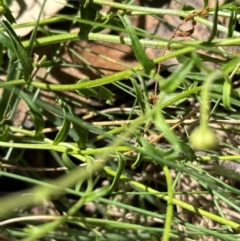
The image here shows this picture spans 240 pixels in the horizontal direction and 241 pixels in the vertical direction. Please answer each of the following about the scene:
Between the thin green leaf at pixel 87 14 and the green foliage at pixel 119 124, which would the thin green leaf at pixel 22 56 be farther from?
the thin green leaf at pixel 87 14

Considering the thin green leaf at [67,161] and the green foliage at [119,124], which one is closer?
the green foliage at [119,124]

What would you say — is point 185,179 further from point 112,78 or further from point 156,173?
point 112,78

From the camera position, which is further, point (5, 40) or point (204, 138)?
point (5, 40)

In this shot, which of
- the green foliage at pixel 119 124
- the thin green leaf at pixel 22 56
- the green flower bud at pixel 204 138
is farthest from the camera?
the thin green leaf at pixel 22 56

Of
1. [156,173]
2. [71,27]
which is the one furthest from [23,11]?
[156,173]

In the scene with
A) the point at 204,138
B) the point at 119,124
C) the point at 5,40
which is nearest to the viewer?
the point at 204,138

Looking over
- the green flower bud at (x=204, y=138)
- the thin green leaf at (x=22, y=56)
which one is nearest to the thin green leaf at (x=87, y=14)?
the thin green leaf at (x=22, y=56)

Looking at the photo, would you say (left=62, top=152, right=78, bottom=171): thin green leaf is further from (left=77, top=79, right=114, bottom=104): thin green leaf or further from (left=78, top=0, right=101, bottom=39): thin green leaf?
(left=78, top=0, right=101, bottom=39): thin green leaf

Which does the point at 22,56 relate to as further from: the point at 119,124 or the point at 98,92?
the point at 119,124

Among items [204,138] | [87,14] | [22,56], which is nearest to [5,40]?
[22,56]

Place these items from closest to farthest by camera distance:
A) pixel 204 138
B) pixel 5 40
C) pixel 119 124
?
pixel 204 138, pixel 5 40, pixel 119 124

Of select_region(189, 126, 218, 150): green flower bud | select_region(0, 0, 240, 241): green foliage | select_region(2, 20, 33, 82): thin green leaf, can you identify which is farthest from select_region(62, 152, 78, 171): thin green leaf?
select_region(189, 126, 218, 150): green flower bud
